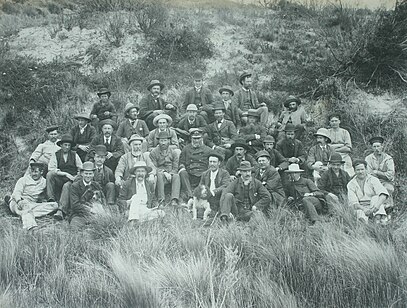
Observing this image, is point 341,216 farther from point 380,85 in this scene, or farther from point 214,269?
point 380,85

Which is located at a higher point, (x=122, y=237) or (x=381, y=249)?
(x=381, y=249)

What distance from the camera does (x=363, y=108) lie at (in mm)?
12141

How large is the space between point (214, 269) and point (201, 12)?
1389 cm

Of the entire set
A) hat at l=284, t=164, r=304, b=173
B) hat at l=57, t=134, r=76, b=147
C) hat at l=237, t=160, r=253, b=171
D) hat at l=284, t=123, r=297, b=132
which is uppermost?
hat at l=284, t=123, r=297, b=132

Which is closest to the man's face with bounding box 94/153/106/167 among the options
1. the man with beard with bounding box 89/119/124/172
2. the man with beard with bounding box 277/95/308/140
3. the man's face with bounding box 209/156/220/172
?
the man with beard with bounding box 89/119/124/172

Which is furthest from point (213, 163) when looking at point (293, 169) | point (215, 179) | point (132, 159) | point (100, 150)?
point (100, 150)

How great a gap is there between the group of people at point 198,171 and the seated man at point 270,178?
0.06 feet

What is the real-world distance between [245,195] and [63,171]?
377 cm

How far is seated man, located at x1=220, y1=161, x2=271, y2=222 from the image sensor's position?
8250mm

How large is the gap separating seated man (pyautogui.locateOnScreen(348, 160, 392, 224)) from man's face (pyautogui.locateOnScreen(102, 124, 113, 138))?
4897mm

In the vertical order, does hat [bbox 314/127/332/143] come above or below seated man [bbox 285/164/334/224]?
above

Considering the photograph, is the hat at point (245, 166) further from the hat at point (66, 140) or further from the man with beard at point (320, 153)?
the hat at point (66, 140)

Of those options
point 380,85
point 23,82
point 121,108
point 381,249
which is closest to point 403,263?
point 381,249

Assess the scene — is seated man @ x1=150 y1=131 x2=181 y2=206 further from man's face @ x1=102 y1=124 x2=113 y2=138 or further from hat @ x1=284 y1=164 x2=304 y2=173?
hat @ x1=284 y1=164 x2=304 y2=173
